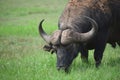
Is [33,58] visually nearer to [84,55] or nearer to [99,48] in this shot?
[84,55]

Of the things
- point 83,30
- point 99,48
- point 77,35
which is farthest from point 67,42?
point 99,48

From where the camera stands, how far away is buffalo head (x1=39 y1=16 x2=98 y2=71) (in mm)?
8703

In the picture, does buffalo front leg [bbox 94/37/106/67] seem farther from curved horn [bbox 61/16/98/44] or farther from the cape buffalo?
curved horn [bbox 61/16/98/44]

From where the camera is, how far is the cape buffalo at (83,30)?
8.80 metres

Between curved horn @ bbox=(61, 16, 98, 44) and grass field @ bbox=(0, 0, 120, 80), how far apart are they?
0.68 metres

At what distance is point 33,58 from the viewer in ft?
35.0

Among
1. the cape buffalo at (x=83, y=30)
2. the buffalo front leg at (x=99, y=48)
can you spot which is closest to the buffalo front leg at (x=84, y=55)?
the cape buffalo at (x=83, y=30)

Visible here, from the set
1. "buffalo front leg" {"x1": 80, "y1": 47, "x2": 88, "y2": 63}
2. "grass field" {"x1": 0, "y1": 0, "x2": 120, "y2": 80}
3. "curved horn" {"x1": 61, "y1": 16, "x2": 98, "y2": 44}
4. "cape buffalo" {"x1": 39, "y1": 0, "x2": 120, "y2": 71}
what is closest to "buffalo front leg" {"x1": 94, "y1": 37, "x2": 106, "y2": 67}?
"cape buffalo" {"x1": 39, "y1": 0, "x2": 120, "y2": 71}

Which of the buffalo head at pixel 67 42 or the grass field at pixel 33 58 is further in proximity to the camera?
the buffalo head at pixel 67 42

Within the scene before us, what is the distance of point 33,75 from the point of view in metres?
8.34

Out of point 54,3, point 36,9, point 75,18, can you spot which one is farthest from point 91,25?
point 54,3

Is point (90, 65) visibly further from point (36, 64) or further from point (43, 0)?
point (43, 0)

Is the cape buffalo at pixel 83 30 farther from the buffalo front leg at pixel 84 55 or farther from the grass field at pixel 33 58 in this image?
the grass field at pixel 33 58

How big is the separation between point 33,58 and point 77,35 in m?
2.19
